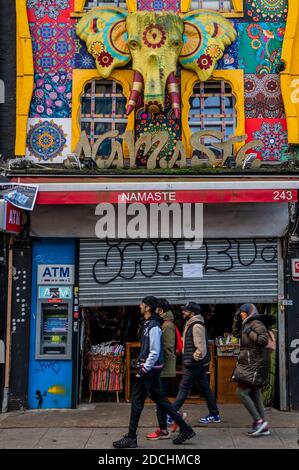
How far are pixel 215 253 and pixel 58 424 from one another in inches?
149

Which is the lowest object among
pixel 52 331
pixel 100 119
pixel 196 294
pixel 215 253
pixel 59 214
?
pixel 52 331

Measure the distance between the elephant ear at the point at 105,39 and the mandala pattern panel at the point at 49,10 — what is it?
444 mm

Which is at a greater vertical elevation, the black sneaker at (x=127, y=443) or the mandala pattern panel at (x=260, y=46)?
the mandala pattern panel at (x=260, y=46)

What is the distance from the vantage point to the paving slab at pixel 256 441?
716cm

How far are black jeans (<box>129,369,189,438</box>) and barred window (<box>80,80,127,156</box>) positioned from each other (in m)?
4.75

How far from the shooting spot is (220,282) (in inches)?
382

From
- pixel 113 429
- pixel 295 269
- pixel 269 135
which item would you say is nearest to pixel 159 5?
pixel 269 135

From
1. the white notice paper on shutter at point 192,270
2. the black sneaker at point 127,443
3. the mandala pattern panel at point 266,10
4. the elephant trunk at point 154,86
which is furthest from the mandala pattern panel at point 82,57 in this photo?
the black sneaker at point 127,443

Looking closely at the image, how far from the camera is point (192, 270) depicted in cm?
971

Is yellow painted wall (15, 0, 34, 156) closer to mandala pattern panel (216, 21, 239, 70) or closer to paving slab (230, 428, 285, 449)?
mandala pattern panel (216, 21, 239, 70)

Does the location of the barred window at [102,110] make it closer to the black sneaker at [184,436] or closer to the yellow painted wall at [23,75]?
the yellow painted wall at [23,75]
